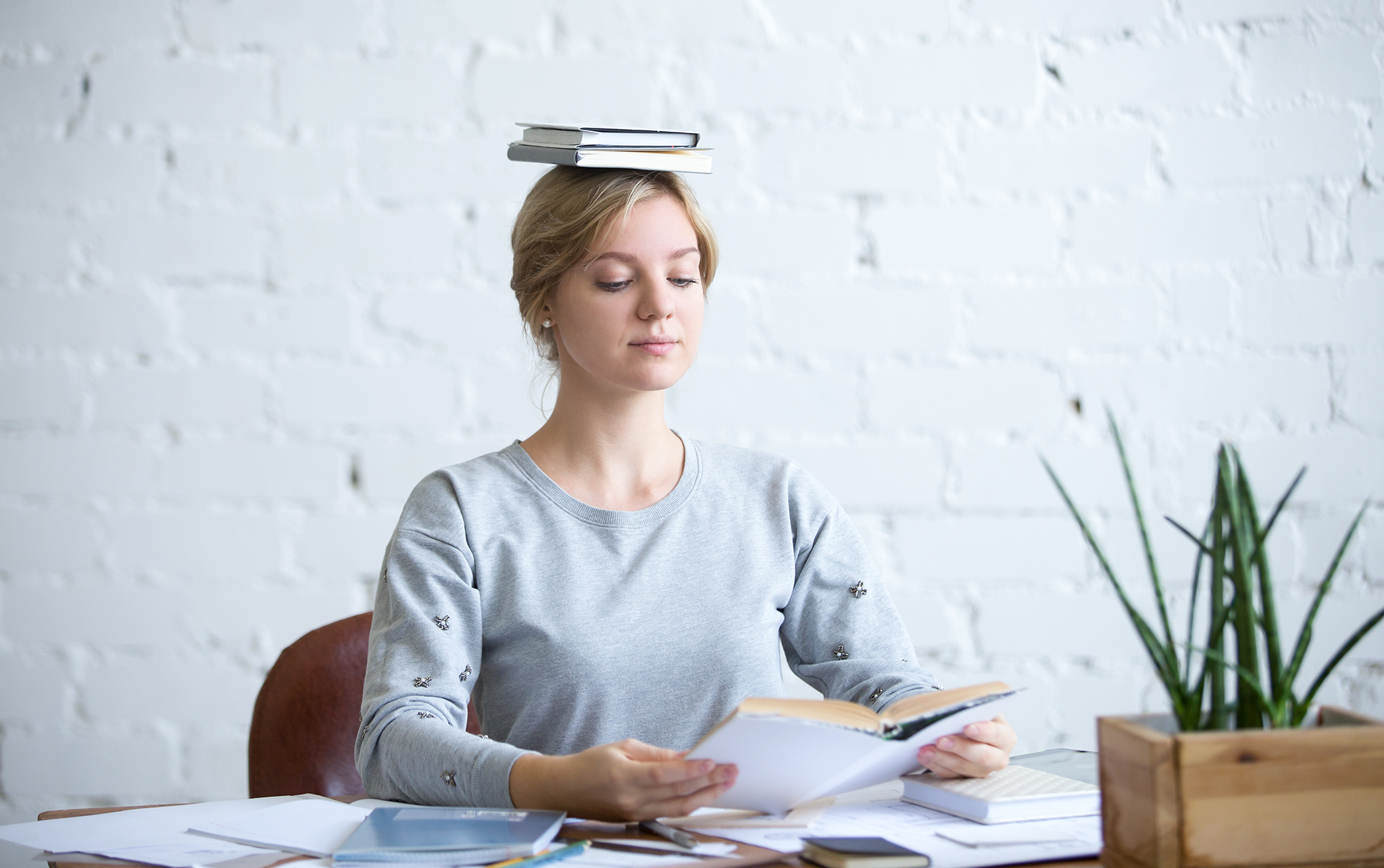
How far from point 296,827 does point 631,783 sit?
0.25 m

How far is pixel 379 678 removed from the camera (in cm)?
108

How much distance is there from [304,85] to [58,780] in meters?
1.14

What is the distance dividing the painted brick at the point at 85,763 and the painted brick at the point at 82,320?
60 cm

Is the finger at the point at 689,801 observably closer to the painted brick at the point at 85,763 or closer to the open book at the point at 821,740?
the open book at the point at 821,740

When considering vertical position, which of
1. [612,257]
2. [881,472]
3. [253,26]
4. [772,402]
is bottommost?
[881,472]

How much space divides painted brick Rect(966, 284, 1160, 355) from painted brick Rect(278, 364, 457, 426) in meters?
0.84

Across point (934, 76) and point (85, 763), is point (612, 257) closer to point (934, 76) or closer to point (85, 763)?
point (934, 76)

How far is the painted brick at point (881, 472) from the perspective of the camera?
1.77 m

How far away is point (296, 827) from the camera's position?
84 cm

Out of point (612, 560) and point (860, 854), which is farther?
point (612, 560)

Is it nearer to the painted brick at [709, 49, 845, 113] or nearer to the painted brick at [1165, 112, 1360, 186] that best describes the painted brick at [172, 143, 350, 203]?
the painted brick at [709, 49, 845, 113]

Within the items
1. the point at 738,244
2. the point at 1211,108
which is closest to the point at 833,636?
the point at 738,244

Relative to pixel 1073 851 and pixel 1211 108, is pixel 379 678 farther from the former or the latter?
pixel 1211 108

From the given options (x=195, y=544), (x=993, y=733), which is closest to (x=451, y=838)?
(x=993, y=733)
